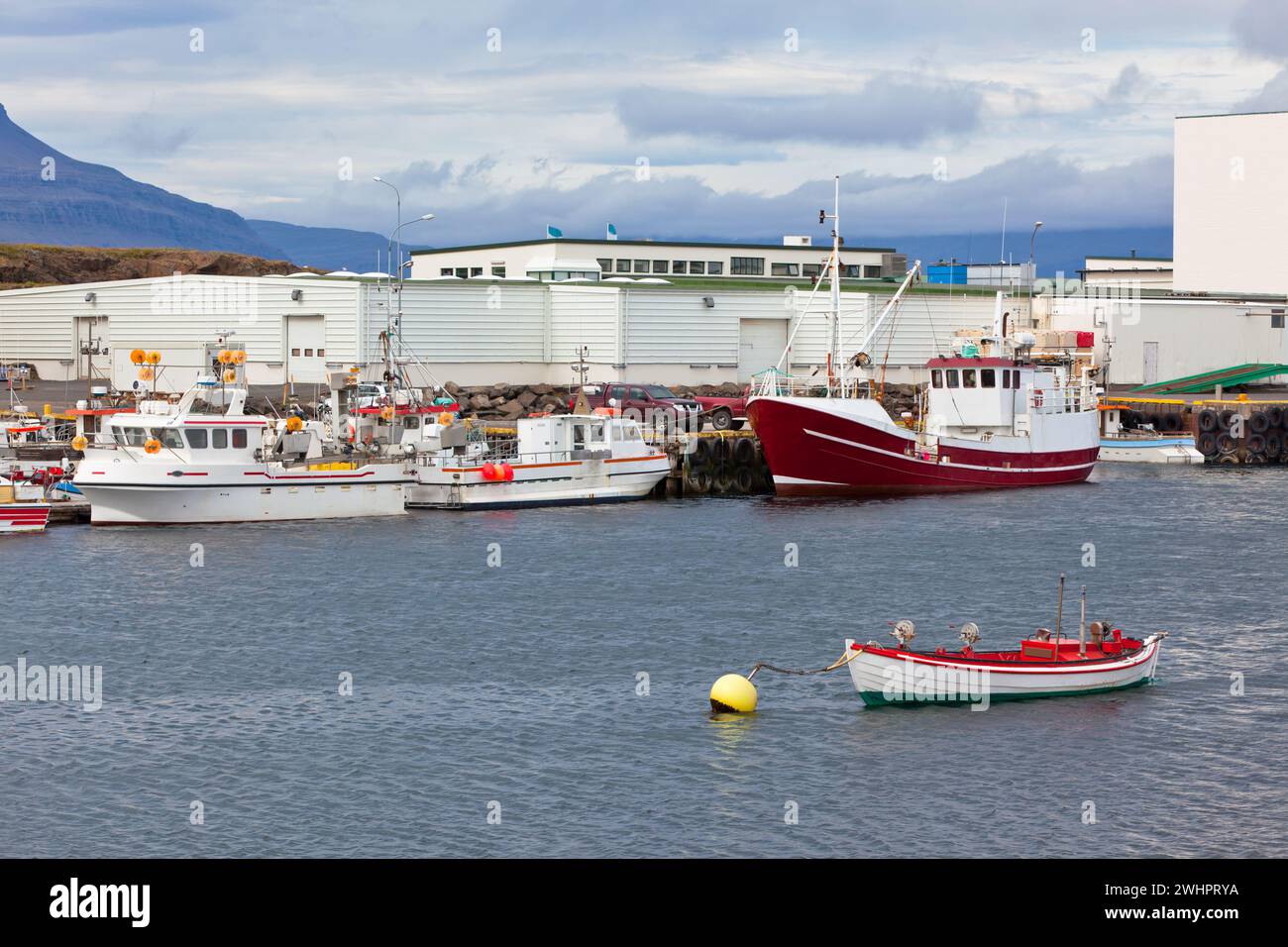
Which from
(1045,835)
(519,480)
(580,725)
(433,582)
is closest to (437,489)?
(519,480)

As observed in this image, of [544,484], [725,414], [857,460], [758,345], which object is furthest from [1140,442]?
[544,484]

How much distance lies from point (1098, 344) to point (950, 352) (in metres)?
11.8

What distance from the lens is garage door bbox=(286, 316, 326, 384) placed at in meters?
82.6

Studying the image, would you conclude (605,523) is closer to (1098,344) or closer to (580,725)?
(580,725)

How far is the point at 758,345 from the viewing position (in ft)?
305

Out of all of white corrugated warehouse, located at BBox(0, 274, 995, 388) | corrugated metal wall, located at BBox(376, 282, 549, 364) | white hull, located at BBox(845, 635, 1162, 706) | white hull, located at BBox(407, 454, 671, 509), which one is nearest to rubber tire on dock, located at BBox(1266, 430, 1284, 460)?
white corrugated warehouse, located at BBox(0, 274, 995, 388)

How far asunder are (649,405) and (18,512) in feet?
106

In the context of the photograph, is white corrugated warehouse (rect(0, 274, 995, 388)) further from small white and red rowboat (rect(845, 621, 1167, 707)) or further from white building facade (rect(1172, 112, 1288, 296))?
small white and red rowboat (rect(845, 621, 1167, 707))

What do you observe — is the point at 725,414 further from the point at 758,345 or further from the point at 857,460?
the point at 758,345

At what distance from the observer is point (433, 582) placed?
47375mm

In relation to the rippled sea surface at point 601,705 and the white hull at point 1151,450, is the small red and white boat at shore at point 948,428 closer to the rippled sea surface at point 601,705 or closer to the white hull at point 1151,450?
the white hull at point 1151,450

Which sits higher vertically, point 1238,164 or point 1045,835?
point 1238,164

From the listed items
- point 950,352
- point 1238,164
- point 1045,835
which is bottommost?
point 1045,835

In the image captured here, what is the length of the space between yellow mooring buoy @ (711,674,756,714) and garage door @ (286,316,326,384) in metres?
54.3
